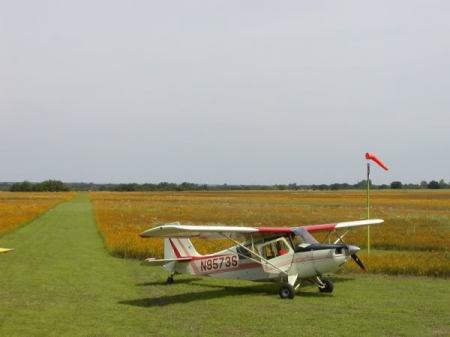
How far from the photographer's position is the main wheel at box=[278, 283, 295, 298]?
13844mm

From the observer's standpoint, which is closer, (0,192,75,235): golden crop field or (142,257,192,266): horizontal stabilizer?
(142,257,192,266): horizontal stabilizer

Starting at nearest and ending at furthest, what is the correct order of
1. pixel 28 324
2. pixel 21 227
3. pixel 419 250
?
pixel 28 324 → pixel 419 250 → pixel 21 227

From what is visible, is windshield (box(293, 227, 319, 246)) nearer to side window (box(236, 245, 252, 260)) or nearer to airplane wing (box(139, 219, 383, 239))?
airplane wing (box(139, 219, 383, 239))

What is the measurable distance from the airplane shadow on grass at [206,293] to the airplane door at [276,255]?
72 cm

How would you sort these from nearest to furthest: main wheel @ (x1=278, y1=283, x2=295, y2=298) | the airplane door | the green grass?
1. the green grass
2. main wheel @ (x1=278, y1=283, x2=295, y2=298)
3. the airplane door

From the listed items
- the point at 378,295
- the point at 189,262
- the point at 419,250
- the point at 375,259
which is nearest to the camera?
the point at 378,295

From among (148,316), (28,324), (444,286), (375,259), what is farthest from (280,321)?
(375,259)

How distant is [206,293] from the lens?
582 inches

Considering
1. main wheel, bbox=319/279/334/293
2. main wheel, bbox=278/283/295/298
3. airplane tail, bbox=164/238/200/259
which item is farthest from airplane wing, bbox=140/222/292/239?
main wheel, bbox=319/279/334/293

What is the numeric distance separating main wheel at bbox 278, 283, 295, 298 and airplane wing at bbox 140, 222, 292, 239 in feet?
4.53

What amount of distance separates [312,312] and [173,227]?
338cm

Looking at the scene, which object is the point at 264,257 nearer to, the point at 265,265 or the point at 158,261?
the point at 265,265

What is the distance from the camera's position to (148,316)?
11.9m

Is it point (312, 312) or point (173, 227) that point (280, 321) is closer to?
point (312, 312)
